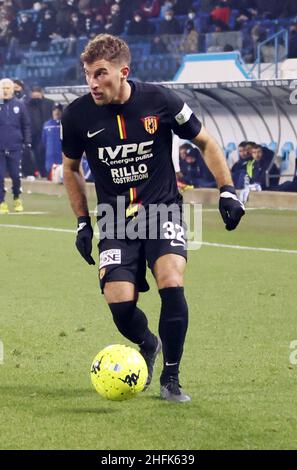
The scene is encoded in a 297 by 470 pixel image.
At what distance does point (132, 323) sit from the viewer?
7.38 meters

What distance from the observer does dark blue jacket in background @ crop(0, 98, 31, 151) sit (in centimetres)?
2188

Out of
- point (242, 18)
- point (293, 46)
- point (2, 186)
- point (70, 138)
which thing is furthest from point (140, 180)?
point (242, 18)

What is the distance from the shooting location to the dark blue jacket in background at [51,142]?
27781 mm

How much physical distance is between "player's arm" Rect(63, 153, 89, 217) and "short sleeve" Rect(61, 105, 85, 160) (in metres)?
0.05

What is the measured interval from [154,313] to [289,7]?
60.3ft

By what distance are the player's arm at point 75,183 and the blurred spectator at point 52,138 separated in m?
20.0

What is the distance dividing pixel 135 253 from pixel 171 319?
1.46ft

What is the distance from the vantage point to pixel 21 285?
12562 mm

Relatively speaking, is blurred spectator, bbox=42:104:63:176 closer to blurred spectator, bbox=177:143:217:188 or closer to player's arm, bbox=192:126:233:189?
blurred spectator, bbox=177:143:217:188

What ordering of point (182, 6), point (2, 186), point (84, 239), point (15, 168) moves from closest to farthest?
point (84, 239)
point (2, 186)
point (15, 168)
point (182, 6)

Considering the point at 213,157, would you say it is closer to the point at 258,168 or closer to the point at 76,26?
the point at 258,168

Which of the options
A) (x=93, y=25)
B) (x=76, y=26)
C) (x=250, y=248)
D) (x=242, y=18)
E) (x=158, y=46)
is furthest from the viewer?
(x=76, y=26)

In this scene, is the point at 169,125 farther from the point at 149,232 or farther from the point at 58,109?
the point at 58,109

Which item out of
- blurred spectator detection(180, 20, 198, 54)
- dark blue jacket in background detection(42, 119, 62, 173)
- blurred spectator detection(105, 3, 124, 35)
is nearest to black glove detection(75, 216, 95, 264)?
dark blue jacket in background detection(42, 119, 62, 173)
